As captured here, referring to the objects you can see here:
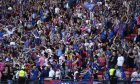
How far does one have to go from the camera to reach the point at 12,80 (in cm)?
2723

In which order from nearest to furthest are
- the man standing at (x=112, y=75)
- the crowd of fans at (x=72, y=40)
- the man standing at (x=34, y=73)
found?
1. the man standing at (x=112, y=75)
2. the crowd of fans at (x=72, y=40)
3. the man standing at (x=34, y=73)

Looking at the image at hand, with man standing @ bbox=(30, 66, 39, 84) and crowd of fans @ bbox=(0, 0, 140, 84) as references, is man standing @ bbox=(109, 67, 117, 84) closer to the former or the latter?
crowd of fans @ bbox=(0, 0, 140, 84)

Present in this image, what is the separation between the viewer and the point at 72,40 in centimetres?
3061

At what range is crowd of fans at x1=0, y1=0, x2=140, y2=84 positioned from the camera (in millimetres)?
27922

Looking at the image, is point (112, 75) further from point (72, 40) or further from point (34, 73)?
point (72, 40)

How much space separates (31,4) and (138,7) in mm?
8075

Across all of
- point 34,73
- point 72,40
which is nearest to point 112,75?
point 34,73

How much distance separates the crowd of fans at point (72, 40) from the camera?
2792 centimetres

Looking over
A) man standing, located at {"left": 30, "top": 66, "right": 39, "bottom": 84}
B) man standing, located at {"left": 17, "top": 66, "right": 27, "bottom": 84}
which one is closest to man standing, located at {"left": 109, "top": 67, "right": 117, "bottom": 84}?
man standing, located at {"left": 17, "top": 66, "right": 27, "bottom": 84}

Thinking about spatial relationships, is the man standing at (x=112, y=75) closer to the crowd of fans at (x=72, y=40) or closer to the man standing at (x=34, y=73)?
the crowd of fans at (x=72, y=40)

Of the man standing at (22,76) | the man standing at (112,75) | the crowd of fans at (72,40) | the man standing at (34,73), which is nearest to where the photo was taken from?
the man standing at (112,75)

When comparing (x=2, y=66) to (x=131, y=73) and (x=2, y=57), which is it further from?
(x=131, y=73)

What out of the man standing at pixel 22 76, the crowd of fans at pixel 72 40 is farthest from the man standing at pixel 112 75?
the man standing at pixel 22 76

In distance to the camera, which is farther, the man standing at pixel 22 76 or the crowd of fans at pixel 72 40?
the crowd of fans at pixel 72 40
